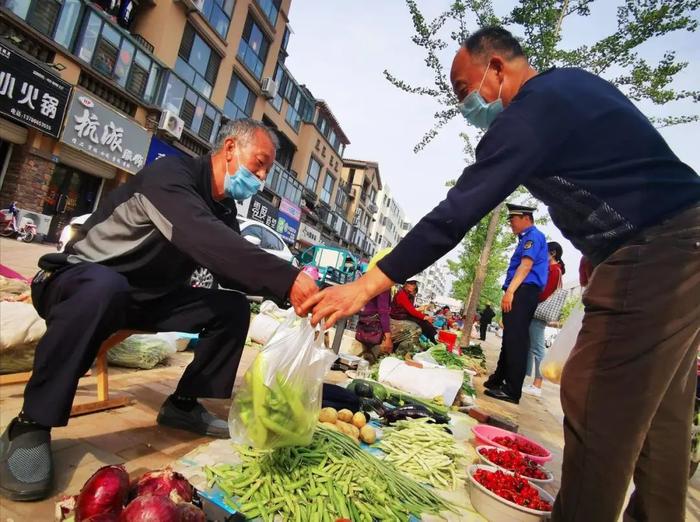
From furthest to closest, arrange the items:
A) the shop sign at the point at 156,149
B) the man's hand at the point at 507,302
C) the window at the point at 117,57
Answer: the shop sign at the point at 156,149
the window at the point at 117,57
the man's hand at the point at 507,302

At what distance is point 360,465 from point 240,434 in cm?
59

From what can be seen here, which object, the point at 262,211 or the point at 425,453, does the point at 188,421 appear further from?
the point at 262,211

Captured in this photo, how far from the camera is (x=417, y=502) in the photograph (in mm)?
1999

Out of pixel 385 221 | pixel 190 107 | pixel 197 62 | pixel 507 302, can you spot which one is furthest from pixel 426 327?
pixel 385 221

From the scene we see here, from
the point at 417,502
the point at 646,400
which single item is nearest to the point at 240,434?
the point at 417,502

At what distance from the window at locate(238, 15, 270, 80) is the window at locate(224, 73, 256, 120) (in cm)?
100

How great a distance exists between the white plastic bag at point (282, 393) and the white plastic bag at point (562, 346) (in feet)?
3.84

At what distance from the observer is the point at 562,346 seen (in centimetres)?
212

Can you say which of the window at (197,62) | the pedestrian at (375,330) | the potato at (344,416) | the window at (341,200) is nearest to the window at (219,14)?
the window at (197,62)

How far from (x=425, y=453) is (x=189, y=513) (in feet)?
5.89

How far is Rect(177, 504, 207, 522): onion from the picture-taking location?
110cm

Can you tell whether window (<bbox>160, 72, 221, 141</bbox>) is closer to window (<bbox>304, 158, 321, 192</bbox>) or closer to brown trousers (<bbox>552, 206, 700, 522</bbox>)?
window (<bbox>304, 158, 321, 192</bbox>)

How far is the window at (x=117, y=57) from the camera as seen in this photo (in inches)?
501

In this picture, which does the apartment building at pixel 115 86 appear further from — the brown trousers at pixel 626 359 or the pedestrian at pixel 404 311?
the brown trousers at pixel 626 359
